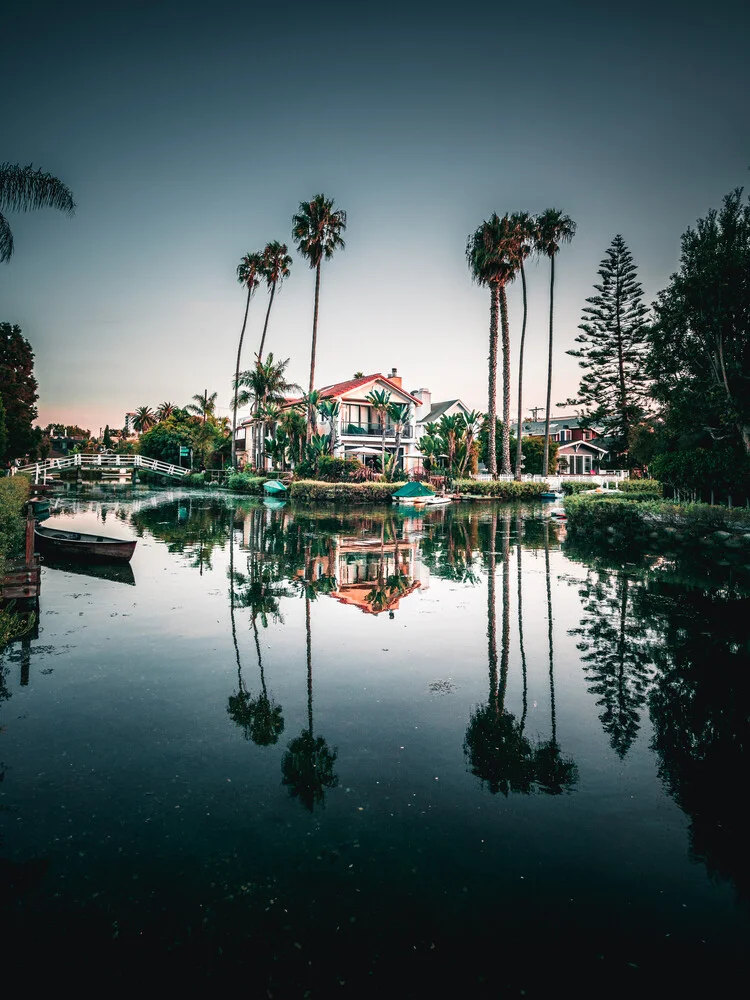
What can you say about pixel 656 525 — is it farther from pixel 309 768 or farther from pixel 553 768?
pixel 309 768

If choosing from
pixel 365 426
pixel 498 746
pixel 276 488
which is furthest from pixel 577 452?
pixel 498 746

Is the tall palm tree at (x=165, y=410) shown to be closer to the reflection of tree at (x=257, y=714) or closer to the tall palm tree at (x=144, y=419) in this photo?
the tall palm tree at (x=144, y=419)

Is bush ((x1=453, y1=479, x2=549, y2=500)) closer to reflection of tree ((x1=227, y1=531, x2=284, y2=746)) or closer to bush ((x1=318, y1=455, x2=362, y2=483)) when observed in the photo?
bush ((x1=318, y1=455, x2=362, y2=483))

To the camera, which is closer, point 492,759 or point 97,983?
point 97,983

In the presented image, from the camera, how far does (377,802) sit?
489 centimetres

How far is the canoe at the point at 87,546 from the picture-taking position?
1563 cm

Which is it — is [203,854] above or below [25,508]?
below

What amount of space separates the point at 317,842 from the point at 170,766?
195cm

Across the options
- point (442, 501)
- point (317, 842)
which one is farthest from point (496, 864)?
point (442, 501)

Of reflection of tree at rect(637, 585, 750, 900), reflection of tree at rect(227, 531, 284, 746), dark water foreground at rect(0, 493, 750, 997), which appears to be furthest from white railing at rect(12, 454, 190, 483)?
reflection of tree at rect(637, 585, 750, 900)

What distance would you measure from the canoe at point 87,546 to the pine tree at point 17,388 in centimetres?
3510

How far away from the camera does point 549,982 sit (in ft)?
10.4

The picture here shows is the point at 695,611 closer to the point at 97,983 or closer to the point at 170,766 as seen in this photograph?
the point at 170,766

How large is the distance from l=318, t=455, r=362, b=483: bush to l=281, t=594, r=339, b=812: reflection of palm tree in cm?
4026
